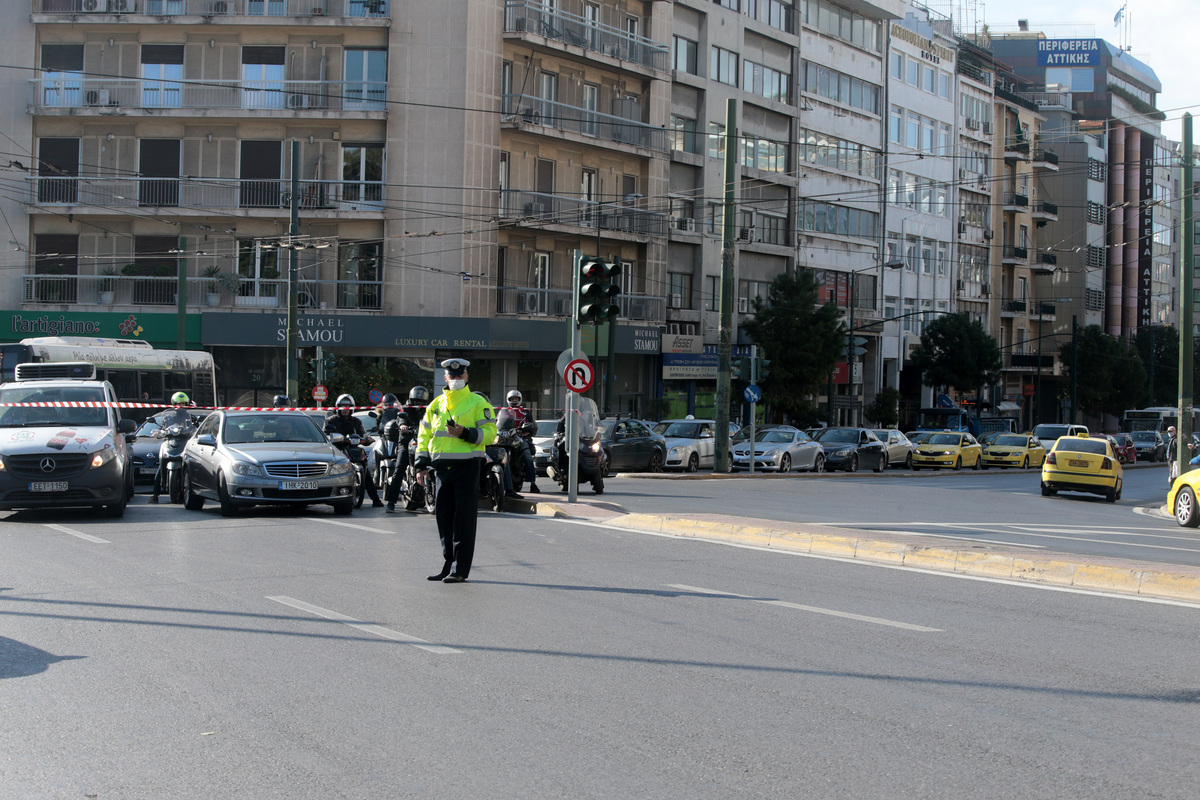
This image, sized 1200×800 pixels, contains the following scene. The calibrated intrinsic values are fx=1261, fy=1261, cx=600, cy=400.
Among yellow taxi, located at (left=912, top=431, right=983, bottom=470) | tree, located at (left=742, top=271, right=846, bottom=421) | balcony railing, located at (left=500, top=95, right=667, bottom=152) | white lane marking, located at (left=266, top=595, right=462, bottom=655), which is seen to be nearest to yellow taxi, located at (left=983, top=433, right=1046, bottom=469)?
yellow taxi, located at (left=912, top=431, right=983, bottom=470)

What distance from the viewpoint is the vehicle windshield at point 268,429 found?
17500mm

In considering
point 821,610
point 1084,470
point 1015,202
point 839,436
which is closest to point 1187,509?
point 1084,470

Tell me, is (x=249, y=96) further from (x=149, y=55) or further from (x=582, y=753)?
(x=582, y=753)

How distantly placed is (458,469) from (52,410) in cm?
920

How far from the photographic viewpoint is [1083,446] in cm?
3008

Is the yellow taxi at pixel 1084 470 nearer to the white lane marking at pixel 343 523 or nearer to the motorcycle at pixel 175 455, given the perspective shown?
the white lane marking at pixel 343 523

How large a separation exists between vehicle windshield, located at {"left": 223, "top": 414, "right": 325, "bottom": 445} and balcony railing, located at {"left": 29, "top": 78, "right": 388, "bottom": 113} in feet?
79.0

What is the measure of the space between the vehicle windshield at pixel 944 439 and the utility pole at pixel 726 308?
16.0m

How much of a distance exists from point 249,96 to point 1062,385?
59.6 metres

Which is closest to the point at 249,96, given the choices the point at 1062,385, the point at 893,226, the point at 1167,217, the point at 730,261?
the point at 730,261

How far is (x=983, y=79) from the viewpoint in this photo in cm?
7388

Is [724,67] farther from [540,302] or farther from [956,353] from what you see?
[956,353]

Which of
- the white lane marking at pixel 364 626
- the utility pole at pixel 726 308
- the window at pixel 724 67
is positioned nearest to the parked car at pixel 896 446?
the utility pole at pixel 726 308

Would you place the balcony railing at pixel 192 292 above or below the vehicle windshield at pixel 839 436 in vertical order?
above
